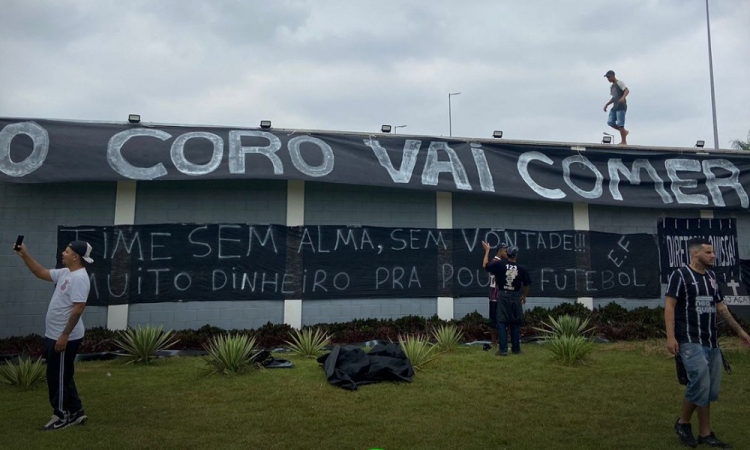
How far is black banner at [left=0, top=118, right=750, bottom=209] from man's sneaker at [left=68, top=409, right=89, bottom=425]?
6.12m

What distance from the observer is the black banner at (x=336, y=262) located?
37.0 ft

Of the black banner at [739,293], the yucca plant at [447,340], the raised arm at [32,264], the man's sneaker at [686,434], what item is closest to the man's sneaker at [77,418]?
the raised arm at [32,264]

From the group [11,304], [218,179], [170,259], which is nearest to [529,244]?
[218,179]

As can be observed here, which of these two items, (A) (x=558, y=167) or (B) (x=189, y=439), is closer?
(B) (x=189, y=439)

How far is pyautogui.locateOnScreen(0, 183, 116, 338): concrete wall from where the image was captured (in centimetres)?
1079

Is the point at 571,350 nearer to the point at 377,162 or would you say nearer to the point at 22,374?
the point at 377,162

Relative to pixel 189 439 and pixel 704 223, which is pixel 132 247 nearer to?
pixel 189 439

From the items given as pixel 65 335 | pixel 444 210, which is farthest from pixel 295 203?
pixel 65 335

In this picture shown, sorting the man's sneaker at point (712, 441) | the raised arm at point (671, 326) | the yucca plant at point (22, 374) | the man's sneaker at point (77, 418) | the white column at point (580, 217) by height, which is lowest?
the man's sneaker at point (712, 441)

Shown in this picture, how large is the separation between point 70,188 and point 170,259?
2.35m

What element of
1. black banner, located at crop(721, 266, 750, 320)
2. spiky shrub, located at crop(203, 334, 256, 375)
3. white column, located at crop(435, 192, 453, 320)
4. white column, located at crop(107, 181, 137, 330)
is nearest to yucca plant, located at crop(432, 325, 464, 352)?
white column, located at crop(435, 192, 453, 320)

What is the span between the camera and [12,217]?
10945mm

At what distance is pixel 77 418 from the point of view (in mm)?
5859

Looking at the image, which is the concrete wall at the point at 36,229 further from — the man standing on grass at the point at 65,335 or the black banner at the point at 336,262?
the man standing on grass at the point at 65,335
